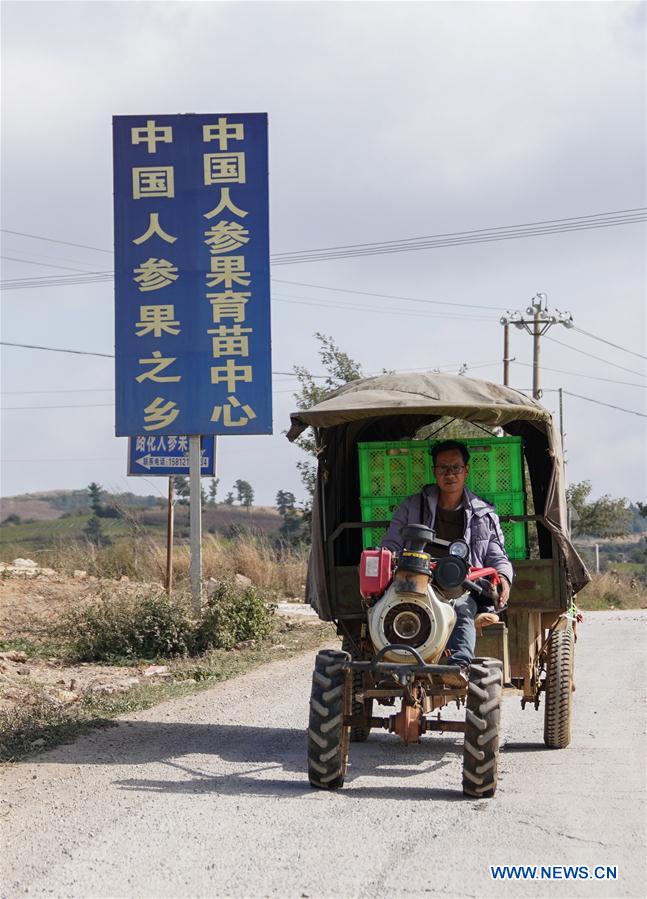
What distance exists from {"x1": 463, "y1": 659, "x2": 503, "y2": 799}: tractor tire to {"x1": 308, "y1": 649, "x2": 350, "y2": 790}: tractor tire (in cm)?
84

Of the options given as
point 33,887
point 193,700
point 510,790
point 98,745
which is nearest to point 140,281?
point 193,700

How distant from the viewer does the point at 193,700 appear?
12.4 metres

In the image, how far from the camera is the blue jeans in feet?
27.3

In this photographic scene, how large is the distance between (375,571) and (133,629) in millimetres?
8620

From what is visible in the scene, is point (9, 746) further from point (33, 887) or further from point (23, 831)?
point (33, 887)

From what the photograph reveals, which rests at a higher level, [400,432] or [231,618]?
[400,432]

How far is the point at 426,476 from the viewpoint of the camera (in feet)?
33.8

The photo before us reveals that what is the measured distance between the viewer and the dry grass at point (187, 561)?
85.6 feet

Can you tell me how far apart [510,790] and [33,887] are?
3.49 metres

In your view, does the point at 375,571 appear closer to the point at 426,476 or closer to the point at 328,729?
the point at 328,729

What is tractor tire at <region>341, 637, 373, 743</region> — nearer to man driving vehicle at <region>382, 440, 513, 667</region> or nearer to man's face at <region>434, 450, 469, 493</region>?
→ man driving vehicle at <region>382, 440, 513, 667</region>

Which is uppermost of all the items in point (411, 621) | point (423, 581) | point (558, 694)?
point (423, 581)

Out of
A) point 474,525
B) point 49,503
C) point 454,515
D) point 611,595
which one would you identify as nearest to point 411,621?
point 474,525

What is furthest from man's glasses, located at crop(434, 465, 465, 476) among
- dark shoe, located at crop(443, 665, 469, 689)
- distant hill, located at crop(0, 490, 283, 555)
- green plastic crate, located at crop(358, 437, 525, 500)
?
distant hill, located at crop(0, 490, 283, 555)
